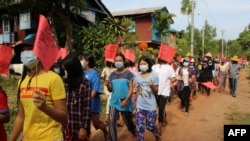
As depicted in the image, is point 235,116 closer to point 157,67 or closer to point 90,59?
point 157,67

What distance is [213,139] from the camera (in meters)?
7.27

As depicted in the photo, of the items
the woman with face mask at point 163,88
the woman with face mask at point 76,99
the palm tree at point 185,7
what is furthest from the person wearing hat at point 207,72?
the palm tree at point 185,7

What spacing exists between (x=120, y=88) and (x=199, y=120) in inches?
155

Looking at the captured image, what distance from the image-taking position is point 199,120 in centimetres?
916

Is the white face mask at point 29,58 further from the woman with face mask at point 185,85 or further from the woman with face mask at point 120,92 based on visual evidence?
the woman with face mask at point 185,85

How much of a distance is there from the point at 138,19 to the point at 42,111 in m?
32.8

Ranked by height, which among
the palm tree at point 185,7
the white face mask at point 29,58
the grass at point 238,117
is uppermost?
the palm tree at point 185,7

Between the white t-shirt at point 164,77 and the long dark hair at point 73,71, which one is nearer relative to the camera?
the long dark hair at point 73,71

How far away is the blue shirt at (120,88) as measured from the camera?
587 cm

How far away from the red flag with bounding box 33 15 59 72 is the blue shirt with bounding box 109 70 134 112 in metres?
3.13

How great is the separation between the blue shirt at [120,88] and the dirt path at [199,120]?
1.28 meters

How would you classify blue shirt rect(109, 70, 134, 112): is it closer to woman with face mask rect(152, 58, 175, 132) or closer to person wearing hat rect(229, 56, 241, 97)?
woman with face mask rect(152, 58, 175, 132)

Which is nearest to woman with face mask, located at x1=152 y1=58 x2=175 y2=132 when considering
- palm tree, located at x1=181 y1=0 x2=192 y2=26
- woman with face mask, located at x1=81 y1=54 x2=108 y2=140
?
woman with face mask, located at x1=81 y1=54 x2=108 y2=140

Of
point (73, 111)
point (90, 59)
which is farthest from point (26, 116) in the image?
point (90, 59)
